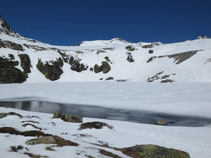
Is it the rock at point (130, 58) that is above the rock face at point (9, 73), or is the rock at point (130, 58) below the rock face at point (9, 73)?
above

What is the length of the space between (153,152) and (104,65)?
3020 inches

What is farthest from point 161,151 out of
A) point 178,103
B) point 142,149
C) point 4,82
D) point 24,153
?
point 4,82

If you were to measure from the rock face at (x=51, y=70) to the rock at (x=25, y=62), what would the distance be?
389 centimetres

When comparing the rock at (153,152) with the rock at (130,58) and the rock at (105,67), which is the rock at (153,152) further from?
the rock at (130,58)

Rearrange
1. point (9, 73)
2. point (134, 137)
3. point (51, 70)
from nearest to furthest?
1. point (134, 137)
2. point (9, 73)
3. point (51, 70)

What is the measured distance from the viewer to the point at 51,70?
237 feet

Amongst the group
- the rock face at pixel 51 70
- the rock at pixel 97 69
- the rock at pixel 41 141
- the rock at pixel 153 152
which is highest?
the rock at pixel 97 69

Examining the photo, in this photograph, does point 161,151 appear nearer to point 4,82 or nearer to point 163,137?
point 163,137

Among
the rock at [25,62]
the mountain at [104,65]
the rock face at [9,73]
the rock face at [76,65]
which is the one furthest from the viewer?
the rock face at [76,65]

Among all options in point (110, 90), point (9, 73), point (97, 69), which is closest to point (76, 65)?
point (97, 69)

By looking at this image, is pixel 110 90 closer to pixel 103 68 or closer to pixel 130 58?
pixel 103 68

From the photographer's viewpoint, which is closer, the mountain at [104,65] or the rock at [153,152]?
the rock at [153,152]

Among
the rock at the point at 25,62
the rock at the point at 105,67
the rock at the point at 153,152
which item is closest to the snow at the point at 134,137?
the rock at the point at 153,152

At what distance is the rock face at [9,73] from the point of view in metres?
59.6
